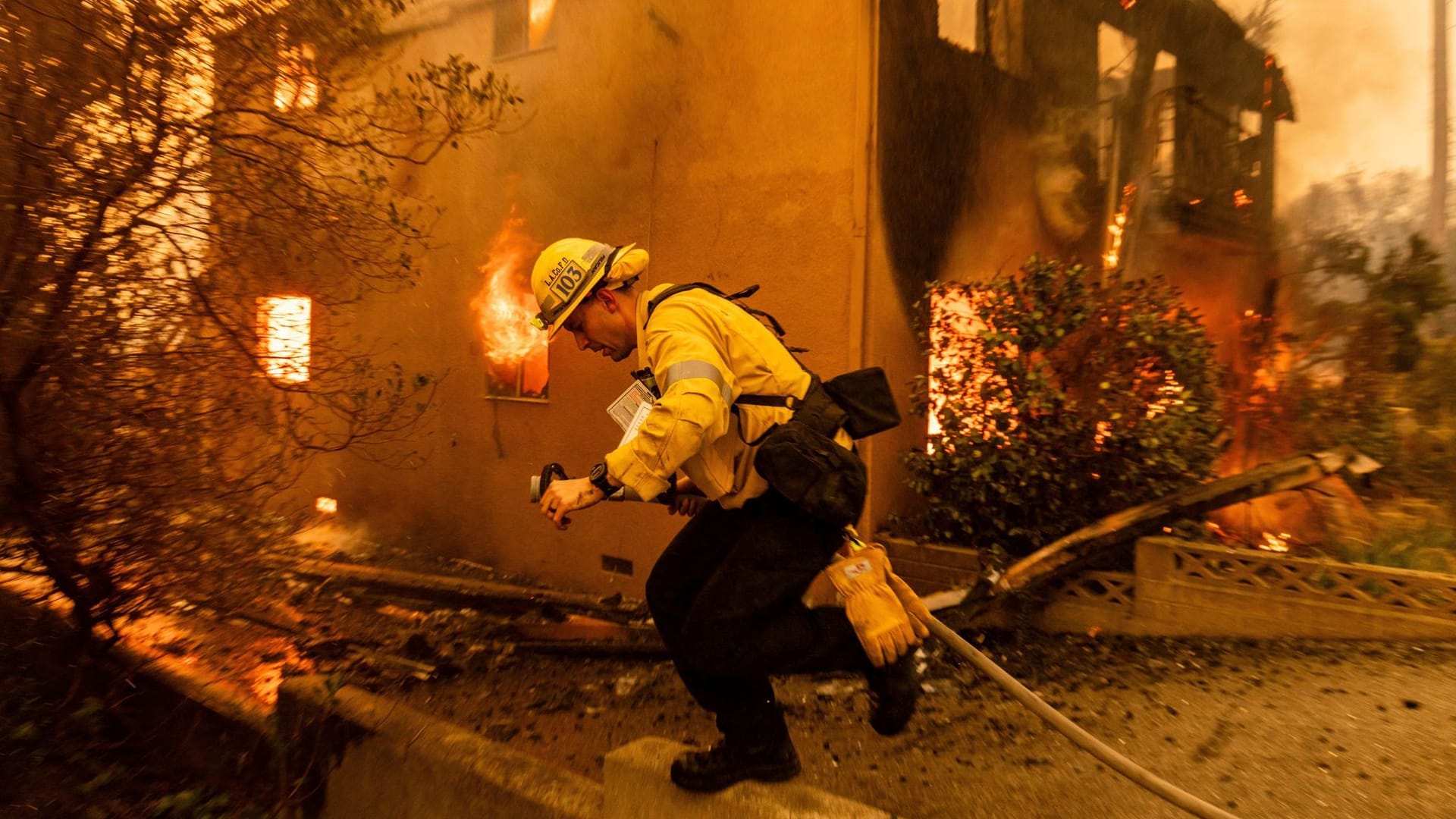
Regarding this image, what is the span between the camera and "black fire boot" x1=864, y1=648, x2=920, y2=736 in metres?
2.99

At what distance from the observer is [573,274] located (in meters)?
3.23

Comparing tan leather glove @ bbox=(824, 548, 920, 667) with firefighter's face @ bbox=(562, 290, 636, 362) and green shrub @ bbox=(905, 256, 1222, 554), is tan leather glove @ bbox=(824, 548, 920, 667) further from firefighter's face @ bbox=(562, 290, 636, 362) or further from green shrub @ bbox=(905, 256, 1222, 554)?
→ green shrub @ bbox=(905, 256, 1222, 554)

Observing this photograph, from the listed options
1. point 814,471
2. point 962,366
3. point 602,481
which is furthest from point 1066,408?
point 602,481

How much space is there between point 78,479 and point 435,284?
14.4 ft

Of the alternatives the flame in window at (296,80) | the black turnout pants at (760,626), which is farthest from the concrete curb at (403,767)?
the flame in window at (296,80)

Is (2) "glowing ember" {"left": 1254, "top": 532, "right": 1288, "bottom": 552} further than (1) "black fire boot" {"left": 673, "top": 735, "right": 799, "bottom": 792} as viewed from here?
Yes

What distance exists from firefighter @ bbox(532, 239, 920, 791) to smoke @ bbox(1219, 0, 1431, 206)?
543 centimetres

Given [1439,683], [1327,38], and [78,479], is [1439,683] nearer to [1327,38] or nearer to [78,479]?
[1327,38]

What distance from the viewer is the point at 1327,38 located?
21.5ft

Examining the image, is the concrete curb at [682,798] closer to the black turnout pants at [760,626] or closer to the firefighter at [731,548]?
the firefighter at [731,548]

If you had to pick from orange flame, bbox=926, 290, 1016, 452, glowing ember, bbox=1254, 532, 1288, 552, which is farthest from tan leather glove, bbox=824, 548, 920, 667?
glowing ember, bbox=1254, 532, 1288, 552

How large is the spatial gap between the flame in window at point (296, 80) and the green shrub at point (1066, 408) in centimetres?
420

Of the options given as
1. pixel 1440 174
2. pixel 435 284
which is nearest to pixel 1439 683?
pixel 1440 174

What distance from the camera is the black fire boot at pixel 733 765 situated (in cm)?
296
